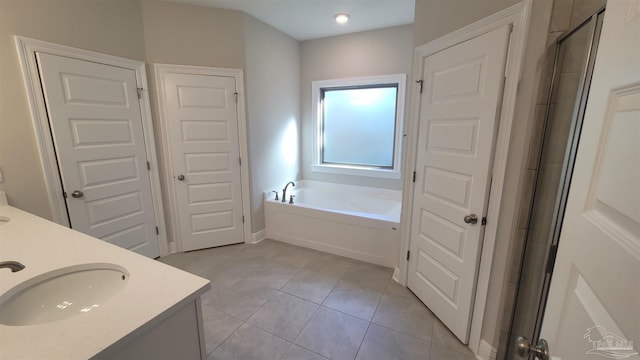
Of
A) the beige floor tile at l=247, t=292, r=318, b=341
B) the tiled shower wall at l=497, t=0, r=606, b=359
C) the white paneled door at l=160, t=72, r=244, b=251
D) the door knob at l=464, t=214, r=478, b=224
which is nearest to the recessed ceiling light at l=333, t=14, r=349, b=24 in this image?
the white paneled door at l=160, t=72, r=244, b=251

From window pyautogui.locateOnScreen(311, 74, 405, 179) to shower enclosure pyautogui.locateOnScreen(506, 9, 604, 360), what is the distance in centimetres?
205

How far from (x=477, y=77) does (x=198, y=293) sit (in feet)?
5.84

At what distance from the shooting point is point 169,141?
2.75 m

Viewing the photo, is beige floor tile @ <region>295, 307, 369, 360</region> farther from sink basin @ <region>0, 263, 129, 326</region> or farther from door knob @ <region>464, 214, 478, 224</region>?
sink basin @ <region>0, 263, 129, 326</region>

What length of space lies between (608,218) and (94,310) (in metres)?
1.30

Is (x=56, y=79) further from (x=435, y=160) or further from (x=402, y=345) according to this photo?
(x=402, y=345)

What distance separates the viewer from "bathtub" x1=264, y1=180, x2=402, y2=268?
2691mm

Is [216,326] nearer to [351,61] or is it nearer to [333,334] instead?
[333,334]

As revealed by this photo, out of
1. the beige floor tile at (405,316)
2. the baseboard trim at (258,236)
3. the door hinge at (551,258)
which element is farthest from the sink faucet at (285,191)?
the door hinge at (551,258)

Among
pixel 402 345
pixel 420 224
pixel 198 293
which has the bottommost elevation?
pixel 402 345

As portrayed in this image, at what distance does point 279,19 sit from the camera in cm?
297

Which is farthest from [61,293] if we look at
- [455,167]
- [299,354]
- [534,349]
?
[455,167]

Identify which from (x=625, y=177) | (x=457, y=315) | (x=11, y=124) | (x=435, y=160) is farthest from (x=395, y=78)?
(x=11, y=124)

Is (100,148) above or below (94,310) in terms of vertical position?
above
